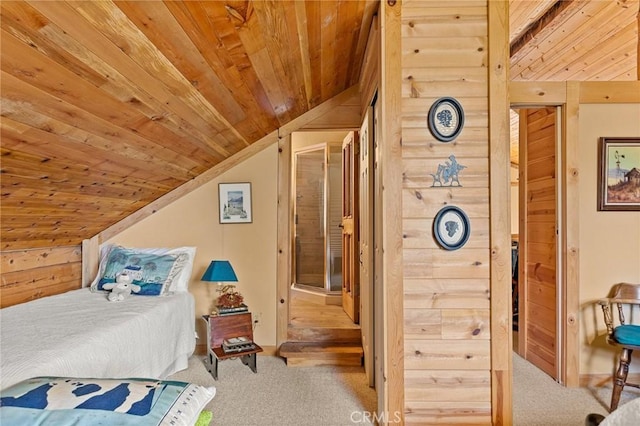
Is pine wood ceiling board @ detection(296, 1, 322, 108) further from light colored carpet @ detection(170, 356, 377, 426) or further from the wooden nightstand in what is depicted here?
light colored carpet @ detection(170, 356, 377, 426)

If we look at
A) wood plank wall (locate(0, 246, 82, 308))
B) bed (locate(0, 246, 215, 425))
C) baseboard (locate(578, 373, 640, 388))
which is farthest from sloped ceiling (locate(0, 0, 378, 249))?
baseboard (locate(578, 373, 640, 388))

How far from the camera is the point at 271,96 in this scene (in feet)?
8.52

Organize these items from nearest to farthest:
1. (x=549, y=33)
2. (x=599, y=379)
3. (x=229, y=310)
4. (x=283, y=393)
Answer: (x=283, y=393) → (x=599, y=379) → (x=229, y=310) → (x=549, y=33)

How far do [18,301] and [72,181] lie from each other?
1159mm

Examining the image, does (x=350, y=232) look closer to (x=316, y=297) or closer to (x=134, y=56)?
(x=316, y=297)

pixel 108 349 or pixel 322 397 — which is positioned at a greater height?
pixel 108 349

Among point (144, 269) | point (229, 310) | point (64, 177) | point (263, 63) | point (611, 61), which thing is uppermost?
point (611, 61)

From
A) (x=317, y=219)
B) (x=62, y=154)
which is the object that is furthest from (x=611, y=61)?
(x=62, y=154)

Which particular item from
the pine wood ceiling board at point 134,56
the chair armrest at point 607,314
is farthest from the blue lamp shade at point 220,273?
the chair armrest at point 607,314

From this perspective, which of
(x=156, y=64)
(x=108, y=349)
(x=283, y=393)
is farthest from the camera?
(x=283, y=393)

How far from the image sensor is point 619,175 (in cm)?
273

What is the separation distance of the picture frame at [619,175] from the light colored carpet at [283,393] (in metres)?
2.35

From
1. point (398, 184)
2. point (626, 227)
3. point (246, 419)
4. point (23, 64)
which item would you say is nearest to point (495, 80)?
point (398, 184)

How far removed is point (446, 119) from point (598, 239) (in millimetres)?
1758
